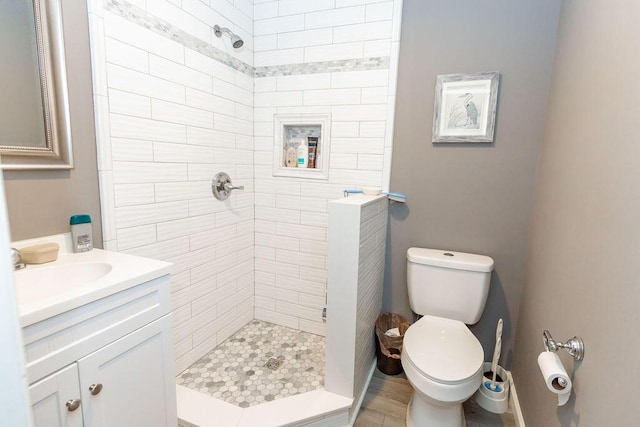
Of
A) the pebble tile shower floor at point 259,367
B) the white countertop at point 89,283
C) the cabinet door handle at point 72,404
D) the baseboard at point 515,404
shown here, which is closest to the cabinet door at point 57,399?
the cabinet door handle at point 72,404

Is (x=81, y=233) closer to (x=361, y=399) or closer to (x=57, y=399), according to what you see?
(x=57, y=399)

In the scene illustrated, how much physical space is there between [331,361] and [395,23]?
195 cm

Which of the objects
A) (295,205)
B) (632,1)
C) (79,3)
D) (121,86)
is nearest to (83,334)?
(121,86)

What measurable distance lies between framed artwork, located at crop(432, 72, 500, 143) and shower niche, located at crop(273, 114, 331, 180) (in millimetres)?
696

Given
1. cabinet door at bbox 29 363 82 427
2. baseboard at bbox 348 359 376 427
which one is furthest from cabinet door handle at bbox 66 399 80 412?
baseboard at bbox 348 359 376 427

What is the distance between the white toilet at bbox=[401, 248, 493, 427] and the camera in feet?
4.43

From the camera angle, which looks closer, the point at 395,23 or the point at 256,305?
the point at 395,23

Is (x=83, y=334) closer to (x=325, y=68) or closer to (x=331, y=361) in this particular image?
(x=331, y=361)

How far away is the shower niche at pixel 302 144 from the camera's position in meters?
2.12

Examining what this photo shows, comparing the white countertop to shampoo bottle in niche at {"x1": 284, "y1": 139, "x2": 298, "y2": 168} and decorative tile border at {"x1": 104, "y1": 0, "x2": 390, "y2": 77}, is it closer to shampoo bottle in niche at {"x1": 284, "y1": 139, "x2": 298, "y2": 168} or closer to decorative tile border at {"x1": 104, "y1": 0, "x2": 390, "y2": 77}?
decorative tile border at {"x1": 104, "y1": 0, "x2": 390, "y2": 77}

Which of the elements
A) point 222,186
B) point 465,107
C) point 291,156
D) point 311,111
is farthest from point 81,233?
point 465,107

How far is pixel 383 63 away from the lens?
1929 mm

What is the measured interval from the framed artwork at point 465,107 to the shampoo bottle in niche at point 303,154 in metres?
0.84

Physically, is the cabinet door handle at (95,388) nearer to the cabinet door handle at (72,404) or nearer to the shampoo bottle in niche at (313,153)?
the cabinet door handle at (72,404)
